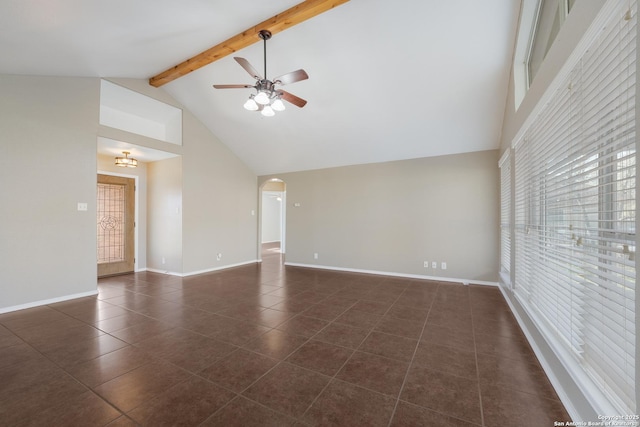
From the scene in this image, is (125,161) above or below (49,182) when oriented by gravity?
above

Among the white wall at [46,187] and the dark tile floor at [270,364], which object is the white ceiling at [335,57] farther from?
the dark tile floor at [270,364]

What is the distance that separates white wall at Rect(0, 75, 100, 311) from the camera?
332 cm

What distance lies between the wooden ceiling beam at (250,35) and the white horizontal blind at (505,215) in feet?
10.4

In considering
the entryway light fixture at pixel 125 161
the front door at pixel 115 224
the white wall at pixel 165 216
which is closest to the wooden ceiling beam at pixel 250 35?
the entryway light fixture at pixel 125 161

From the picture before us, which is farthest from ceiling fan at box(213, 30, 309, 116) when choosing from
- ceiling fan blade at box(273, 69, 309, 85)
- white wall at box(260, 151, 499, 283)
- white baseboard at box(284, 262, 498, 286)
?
white baseboard at box(284, 262, 498, 286)

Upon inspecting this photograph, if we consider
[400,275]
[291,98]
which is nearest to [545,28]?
[291,98]

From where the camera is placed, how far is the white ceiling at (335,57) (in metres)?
2.71

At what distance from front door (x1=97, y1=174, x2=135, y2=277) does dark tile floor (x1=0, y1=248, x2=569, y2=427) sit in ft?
6.15

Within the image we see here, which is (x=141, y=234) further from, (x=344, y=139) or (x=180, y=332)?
(x=344, y=139)

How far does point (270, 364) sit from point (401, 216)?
13.4ft

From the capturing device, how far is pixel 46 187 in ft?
11.8

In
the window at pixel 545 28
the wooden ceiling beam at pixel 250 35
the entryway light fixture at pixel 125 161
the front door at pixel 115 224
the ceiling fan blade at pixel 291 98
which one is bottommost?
the front door at pixel 115 224

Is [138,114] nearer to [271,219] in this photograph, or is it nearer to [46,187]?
[46,187]

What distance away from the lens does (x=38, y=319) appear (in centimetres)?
309
